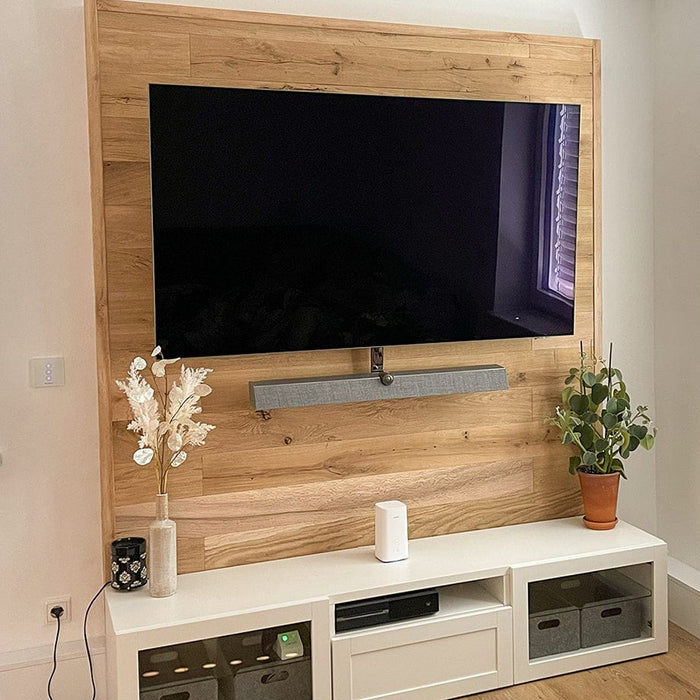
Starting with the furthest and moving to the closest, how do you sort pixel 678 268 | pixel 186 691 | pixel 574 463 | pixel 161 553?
pixel 678 268, pixel 574 463, pixel 161 553, pixel 186 691

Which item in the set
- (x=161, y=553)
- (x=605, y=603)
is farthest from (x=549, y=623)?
(x=161, y=553)

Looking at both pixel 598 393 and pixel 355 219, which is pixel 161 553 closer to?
pixel 355 219

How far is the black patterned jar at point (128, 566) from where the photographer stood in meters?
2.62

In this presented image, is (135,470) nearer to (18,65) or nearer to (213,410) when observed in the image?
(213,410)

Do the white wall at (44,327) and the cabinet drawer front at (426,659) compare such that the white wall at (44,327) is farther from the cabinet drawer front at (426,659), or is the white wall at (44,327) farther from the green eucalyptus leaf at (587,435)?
the green eucalyptus leaf at (587,435)

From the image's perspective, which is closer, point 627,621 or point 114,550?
point 114,550

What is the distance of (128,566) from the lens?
8.61 ft

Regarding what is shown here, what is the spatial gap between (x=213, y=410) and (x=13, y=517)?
2.29 ft

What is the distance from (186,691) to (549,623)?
1219mm

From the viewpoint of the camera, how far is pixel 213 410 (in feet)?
9.16

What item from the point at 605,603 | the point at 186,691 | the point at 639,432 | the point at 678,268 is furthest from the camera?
the point at 678,268

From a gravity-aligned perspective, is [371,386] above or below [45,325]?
below

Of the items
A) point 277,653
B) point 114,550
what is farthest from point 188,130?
point 277,653

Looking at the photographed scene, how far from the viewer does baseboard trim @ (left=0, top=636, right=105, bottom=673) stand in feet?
8.78
